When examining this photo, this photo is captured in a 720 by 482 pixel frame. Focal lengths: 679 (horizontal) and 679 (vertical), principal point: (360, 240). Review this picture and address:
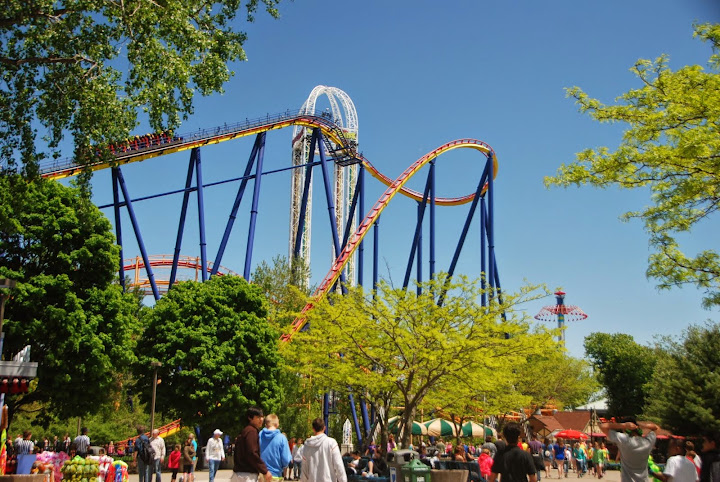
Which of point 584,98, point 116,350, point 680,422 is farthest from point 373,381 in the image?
point 680,422

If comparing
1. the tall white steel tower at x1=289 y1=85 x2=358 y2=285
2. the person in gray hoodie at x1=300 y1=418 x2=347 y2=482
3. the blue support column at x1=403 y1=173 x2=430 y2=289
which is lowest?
the person in gray hoodie at x1=300 y1=418 x2=347 y2=482

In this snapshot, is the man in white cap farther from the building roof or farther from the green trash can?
the building roof

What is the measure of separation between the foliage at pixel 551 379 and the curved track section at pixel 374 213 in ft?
33.0

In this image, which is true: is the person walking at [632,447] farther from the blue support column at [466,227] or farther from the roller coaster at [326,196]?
the blue support column at [466,227]

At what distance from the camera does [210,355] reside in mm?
24531

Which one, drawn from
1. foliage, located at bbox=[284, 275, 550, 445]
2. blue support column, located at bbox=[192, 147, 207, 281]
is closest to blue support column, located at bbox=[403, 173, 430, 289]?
blue support column, located at bbox=[192, 147, 207, 281]

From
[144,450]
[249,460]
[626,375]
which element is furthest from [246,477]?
[626,375]

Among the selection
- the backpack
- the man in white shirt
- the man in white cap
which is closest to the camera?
the man in white shirt

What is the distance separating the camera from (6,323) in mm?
19281

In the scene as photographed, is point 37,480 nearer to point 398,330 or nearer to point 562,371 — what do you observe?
point 398,330

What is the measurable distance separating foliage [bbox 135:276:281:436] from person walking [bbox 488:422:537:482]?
62.7 ft

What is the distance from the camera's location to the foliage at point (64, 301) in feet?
65.2

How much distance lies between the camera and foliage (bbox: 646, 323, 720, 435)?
1017 inches

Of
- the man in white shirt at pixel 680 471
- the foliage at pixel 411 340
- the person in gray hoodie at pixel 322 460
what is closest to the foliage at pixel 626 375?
the foliage at pixel 411 340
